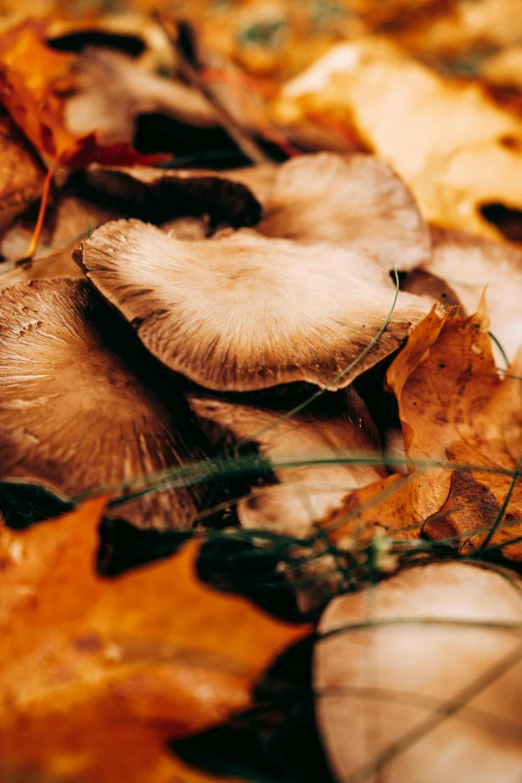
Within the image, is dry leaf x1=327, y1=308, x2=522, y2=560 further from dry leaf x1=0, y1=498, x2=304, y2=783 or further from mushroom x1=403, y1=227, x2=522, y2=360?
dry leaf x1=0, y1=498, x2=304, y2=783

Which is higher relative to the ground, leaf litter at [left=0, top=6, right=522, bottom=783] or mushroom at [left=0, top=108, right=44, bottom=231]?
mushroom at [left=0, top=108, right=44, bottom=231]

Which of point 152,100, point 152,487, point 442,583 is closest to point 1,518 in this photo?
point 152,487

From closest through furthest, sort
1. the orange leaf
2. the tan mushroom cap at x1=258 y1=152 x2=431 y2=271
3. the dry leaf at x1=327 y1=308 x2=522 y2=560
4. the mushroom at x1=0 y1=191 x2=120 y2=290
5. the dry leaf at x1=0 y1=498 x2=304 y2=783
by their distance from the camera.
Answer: the dry leaf at x1=0 y1=498 x2=304 y2=783
the dry leaf at x1=327 y1=308 x2=522 y2=560
the mushroom at x1=0 y1=191 x2=120 y2=290
the orange leaf
the tan mushroom cap at x1=258 y1=152 x2=431 y2=271

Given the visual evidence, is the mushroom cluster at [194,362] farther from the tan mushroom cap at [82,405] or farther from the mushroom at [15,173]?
the mushroom at [15,173]

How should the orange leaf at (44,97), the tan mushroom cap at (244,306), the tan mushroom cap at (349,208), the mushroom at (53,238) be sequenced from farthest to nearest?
the tan mushroom cap at (349,208) → the orange leaf at (44,97) → the mushroom at (53,238) → the tan mushroom cap at (244,306)

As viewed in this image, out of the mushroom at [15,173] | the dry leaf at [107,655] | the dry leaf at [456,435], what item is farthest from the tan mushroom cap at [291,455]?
the mushroom at [15,173]

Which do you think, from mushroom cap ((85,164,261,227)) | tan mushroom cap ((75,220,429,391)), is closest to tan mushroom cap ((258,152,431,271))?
mushroom cap ((85,164,261,227))

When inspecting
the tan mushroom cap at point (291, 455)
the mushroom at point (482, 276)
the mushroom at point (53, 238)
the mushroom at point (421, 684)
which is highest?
the mushroom at point (53, 238)
